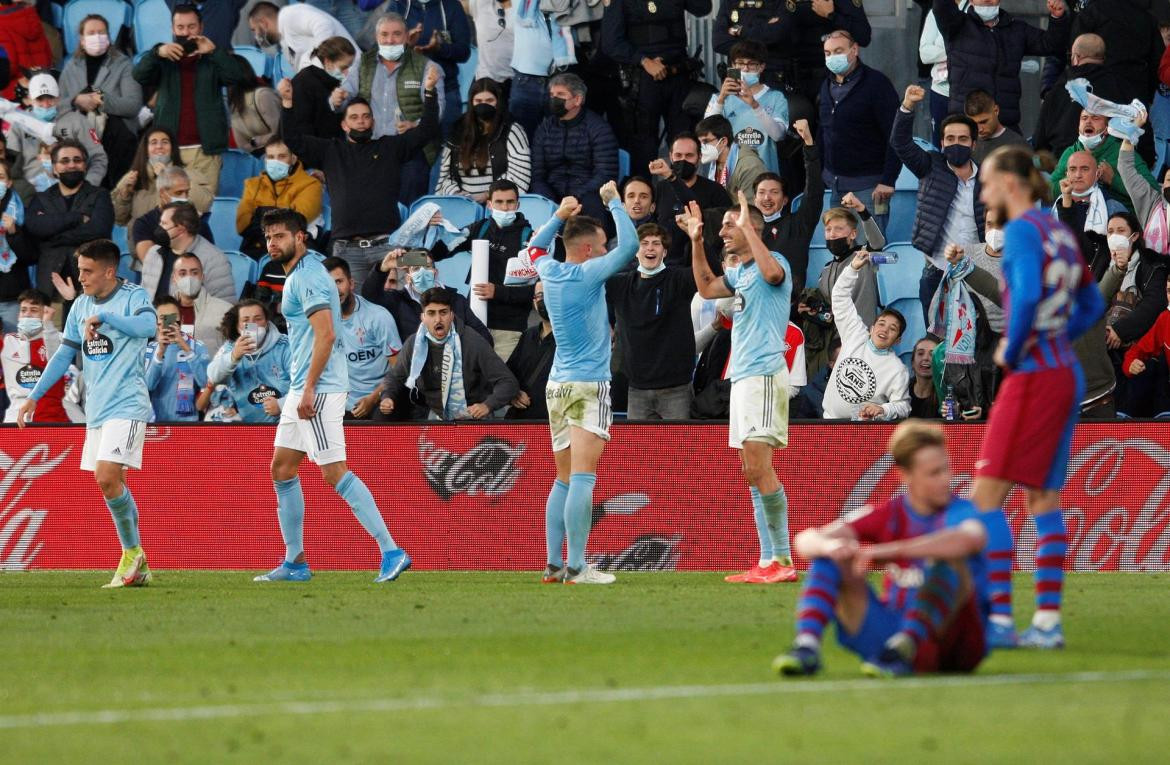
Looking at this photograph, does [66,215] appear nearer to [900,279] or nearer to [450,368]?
[450,368]

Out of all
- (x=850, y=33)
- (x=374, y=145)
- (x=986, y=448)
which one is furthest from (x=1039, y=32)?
(x=986, y=448)

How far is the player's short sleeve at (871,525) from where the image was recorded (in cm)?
670

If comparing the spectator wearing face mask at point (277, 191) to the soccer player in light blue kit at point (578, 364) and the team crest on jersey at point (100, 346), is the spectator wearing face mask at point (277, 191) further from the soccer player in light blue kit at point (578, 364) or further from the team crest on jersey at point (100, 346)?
the soccer player in light blue kit at point (578, 364)

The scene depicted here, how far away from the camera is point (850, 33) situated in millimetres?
17719

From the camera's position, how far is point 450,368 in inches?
618

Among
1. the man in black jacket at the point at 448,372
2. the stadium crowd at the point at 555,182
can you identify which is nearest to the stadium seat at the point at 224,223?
the stadium crowd at the point at 555,182

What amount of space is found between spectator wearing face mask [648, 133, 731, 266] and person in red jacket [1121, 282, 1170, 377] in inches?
161

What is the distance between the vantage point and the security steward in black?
18.1 m

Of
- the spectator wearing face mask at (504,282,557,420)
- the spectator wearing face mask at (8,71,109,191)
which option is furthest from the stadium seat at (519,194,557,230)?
the spectator wearing face mask at (8,71,109,191)

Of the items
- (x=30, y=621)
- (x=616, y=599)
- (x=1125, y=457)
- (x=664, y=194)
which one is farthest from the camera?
(x=664, y=194)

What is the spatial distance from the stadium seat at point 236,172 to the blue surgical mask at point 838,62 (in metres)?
6.92

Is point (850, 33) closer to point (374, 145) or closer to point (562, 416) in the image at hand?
point (374, 145)

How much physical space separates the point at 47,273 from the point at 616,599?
10404mm

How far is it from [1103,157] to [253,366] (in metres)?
8.39
